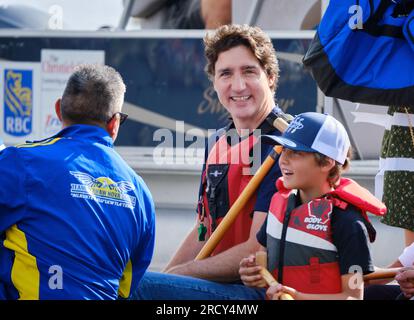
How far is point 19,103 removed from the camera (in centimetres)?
663

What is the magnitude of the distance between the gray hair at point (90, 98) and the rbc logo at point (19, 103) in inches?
135

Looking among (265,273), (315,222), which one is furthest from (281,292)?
(315,222)

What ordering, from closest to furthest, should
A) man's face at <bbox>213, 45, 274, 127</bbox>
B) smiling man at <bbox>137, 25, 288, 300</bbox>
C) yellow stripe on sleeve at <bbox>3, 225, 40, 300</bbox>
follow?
yellow stripe on sleeve at <bbox>3, 225, 40, 300</bbox> < smiling man at <bbox>137, 25, 288, 300</bbox> < man's face at <bbox>213, 45, 274, 127</bbox>

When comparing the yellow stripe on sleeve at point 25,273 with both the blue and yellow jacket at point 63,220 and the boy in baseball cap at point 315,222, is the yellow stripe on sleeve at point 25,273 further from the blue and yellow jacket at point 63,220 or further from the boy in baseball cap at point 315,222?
the boy in baseball cap at point 315,222

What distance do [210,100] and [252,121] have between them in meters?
2.36

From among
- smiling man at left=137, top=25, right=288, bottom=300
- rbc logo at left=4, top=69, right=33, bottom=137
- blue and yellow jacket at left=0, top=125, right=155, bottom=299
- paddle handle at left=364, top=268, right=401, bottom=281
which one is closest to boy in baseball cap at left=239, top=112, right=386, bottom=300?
paddle handle at left=364, top=268, right=401, bottom=281

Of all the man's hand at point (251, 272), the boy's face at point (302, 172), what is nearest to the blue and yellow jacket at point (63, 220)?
the man's hand at point (251, 272)

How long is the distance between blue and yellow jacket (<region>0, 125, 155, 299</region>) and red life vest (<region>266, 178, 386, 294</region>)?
19.6 inches

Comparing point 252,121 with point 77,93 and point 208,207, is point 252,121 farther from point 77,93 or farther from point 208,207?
point 77,93

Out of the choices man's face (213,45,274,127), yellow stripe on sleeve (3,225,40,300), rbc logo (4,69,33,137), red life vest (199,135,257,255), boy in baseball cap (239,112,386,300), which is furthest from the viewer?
rbc logo (4,69,33,137)

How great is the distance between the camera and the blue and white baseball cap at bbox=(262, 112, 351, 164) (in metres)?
3.24

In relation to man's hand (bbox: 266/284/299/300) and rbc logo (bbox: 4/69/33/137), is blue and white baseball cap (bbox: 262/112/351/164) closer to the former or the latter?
man's hand (bbox: 266/284/299/300)

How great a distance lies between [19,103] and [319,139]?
149 inches
